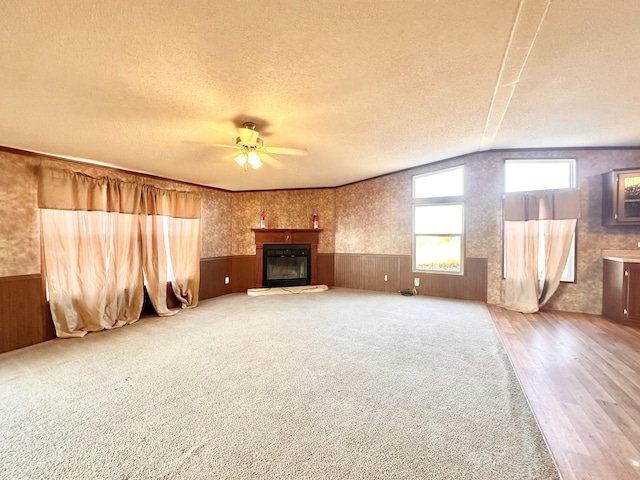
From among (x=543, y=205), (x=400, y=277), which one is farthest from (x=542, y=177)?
(x=400, y=277)

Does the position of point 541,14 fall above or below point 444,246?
above

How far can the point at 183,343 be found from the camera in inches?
127

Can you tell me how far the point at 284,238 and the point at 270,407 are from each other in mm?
4663

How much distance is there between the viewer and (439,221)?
5.45 metres

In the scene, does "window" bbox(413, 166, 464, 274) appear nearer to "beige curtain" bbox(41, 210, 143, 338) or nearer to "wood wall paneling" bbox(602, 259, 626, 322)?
"wood wall paneling" bbox(602, 259, 626, 322)

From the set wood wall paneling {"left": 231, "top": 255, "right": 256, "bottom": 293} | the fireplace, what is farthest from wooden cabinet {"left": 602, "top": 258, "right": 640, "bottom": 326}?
wood wall paneling {"left": 231, "top": 255, "right": 256, "bottom": 293}

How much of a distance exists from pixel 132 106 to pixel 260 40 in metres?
1.43

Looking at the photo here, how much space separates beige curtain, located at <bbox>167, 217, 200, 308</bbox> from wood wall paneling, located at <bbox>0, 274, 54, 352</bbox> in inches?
67.8

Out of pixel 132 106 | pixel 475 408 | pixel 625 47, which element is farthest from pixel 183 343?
pixel 625 47

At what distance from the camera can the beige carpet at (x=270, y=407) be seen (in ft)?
4.86

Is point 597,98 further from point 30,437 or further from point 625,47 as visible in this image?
point 30,437

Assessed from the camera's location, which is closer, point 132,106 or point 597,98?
point 132,106

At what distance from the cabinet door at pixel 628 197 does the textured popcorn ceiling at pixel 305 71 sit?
0.61 metres

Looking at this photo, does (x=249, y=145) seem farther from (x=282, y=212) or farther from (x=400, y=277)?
(x=400, y=277)
